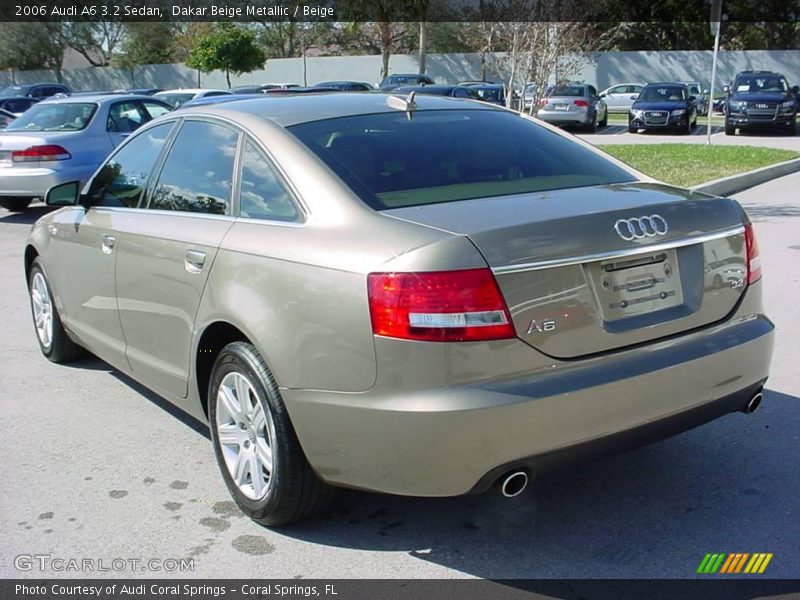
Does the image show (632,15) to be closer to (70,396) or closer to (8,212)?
(8,212)

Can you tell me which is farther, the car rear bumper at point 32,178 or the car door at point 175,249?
the car rear bumper at point 32,178

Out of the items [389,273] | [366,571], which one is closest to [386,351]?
[389,273]

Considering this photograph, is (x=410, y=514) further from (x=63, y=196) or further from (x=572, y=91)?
(x=572, y=91)

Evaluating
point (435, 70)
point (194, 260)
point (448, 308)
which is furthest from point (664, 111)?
point (448, 308)

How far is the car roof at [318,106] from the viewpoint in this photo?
3982mm

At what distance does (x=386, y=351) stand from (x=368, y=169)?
38.4 inches

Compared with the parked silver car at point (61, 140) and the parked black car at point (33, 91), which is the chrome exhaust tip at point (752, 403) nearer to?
the parked silver car at point (61, 140)

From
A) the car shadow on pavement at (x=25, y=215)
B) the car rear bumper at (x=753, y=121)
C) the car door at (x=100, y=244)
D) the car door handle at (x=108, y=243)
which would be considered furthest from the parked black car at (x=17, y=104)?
the car door handle at (x=108, y=243)

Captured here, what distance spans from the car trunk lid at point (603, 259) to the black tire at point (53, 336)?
11.0ft

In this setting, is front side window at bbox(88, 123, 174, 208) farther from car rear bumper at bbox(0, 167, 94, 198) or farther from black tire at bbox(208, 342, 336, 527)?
car rear bumper at bbox(0, 167, 94, 198)

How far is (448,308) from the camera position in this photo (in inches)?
114

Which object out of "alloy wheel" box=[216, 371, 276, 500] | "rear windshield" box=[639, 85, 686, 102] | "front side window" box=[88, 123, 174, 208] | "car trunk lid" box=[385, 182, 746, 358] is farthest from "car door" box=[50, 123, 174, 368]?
"rear windshield" box=[639, 85, 686, 102]

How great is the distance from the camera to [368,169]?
11.9ft
